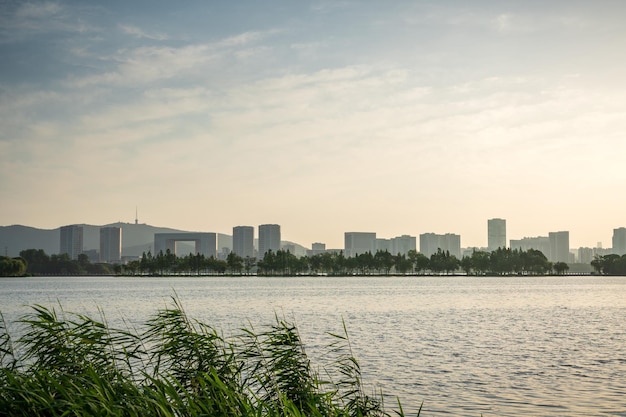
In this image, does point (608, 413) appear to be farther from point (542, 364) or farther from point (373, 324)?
point (373, 324)

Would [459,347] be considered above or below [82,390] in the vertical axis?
below

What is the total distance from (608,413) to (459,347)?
19560 millimetres

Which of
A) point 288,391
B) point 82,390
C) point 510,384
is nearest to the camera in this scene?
point 82,390

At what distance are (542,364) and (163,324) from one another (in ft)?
79.0

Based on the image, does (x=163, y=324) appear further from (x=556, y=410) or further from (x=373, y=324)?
(x=373, y=324)

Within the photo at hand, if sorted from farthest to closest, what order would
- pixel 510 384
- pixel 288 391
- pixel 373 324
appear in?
pixel 373 324 < pixel 510 384 < pixel 288 391

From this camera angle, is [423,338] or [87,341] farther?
[423,338]

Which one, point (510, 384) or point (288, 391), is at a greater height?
point (288, 391)

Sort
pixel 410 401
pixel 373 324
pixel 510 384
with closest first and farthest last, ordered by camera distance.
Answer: pixel 410 401, pixel 510 384, pixel 373 324

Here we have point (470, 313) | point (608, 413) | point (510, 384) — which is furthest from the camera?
point (470, 313)

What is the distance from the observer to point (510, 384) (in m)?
30.8

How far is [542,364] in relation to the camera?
36938 millimetres

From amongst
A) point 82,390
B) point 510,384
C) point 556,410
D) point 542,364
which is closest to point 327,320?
point 542,364

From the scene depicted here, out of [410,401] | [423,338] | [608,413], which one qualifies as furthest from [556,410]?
[423,338]
